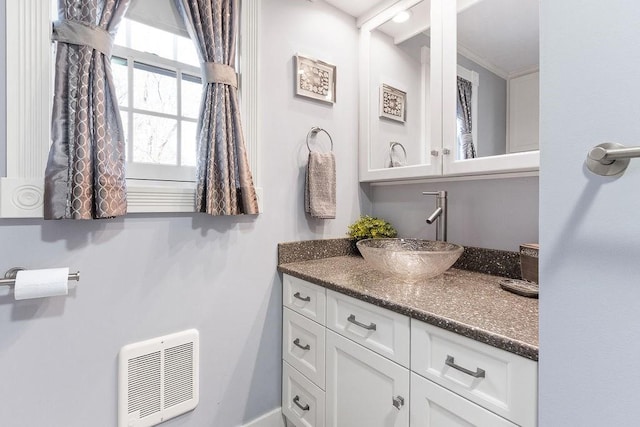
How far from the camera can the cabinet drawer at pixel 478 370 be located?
2.14 ft

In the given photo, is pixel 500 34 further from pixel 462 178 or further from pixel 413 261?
pixel 413 261

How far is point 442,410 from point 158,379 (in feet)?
3.41

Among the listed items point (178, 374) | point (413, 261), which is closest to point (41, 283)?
point (178, 374)

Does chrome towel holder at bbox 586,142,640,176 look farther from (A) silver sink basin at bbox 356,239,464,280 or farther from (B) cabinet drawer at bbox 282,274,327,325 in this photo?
(B) cabinet drawer at bbox 282,274,327,325

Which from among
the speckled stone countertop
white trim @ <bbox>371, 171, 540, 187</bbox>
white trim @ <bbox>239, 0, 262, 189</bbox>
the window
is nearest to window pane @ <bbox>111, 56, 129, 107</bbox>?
the window

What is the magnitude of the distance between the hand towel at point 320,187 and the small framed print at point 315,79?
0.32 metres

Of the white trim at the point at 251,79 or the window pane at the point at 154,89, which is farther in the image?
the white trim at the point at 251,79

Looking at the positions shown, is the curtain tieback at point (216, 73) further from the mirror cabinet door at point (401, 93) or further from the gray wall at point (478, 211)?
the gray wall at point (478, 211)

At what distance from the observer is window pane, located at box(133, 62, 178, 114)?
123cm

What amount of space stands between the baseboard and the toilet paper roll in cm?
100

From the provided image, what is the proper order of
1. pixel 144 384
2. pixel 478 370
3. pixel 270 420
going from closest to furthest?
pixel 478 370 < pixel 144 384 < pixel 270 420

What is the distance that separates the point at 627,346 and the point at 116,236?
1400 millimetres

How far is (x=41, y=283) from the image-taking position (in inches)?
35.7

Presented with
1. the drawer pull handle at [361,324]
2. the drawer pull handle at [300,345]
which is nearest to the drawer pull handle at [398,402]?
the drawer pull handle at [361,324]
